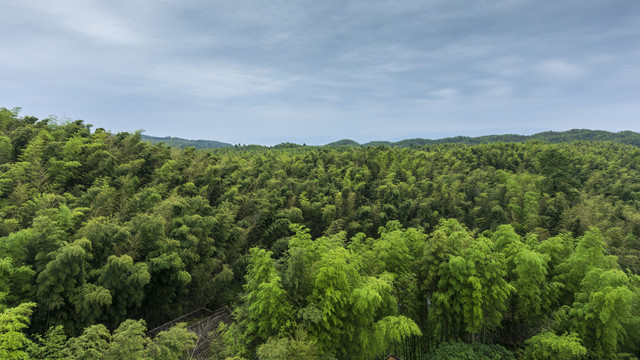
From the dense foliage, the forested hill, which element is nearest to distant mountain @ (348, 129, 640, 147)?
the forested hill

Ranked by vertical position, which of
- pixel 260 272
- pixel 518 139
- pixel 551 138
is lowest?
pixel 260 272

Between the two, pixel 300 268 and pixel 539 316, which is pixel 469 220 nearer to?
pixel 539 316

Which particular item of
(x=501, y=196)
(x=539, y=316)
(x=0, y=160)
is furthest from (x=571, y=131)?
(x=0, y=160)

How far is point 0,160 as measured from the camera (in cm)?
1814

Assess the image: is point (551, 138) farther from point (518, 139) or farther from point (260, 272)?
point (260, 272)

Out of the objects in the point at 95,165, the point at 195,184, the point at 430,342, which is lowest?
the point at 430,342

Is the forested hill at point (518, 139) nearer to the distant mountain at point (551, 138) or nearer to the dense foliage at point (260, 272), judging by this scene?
the distant mountain at point (551, 138)

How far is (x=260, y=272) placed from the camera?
29.8ft

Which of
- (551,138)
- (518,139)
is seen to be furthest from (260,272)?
(551,138)

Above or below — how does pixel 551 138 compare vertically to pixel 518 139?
above

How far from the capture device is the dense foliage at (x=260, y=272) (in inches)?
326

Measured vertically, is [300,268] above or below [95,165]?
below

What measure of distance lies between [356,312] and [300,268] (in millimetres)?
2184

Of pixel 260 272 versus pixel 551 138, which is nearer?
pixel 260 272
